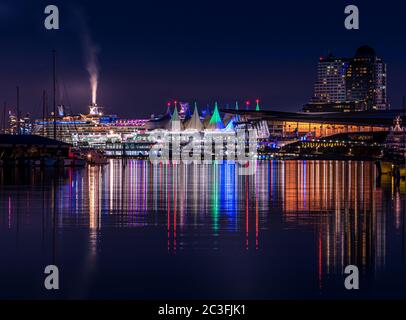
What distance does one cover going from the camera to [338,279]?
11344mm

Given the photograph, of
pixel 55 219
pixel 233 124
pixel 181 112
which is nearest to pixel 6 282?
pixel 55 219

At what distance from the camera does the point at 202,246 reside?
47.8 feet

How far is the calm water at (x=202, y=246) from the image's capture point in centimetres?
1099

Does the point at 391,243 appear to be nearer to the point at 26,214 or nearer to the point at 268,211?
the point at 268,211

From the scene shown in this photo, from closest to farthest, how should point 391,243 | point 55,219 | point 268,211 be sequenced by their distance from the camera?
point 391,243 → point 55,219 → point 268,211

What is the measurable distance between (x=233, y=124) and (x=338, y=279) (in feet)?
525

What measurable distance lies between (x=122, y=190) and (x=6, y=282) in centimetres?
1919

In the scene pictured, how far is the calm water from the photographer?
1099cm

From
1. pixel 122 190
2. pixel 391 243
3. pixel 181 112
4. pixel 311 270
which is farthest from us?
pixel 181 112
